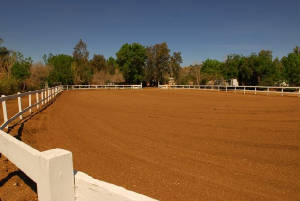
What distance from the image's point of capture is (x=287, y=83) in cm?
5194

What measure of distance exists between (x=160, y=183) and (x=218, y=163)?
138cm

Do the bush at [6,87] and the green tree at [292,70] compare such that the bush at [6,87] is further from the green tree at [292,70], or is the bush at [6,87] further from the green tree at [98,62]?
the green tree at [98,62]

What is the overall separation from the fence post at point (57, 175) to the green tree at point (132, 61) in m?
68.3

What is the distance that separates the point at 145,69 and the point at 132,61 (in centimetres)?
586

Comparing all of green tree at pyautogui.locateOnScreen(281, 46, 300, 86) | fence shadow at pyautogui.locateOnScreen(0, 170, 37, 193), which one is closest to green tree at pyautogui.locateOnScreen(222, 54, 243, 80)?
green tree at pyautogui.locateOnScreen(281, 46, 300, 86)

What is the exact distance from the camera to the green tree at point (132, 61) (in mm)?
69375

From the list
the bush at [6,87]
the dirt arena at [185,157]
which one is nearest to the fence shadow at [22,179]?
the dirt arena at [185,157]

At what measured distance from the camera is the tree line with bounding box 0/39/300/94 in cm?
4266

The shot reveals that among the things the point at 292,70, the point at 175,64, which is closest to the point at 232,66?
the point at 292,70

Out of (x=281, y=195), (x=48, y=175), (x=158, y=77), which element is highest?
(x=158, y=77)

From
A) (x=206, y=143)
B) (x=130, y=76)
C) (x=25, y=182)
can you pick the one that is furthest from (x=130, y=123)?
(x=130, y=76)

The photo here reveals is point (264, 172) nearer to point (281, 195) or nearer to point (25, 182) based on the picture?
point (281, 195)

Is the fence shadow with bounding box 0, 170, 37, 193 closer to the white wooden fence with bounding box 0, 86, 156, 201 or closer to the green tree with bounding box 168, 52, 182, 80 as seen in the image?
the white wooden fence with bounding box 0, 86, 156, 201

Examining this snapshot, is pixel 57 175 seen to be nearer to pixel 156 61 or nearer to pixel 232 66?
pixel 232 66
